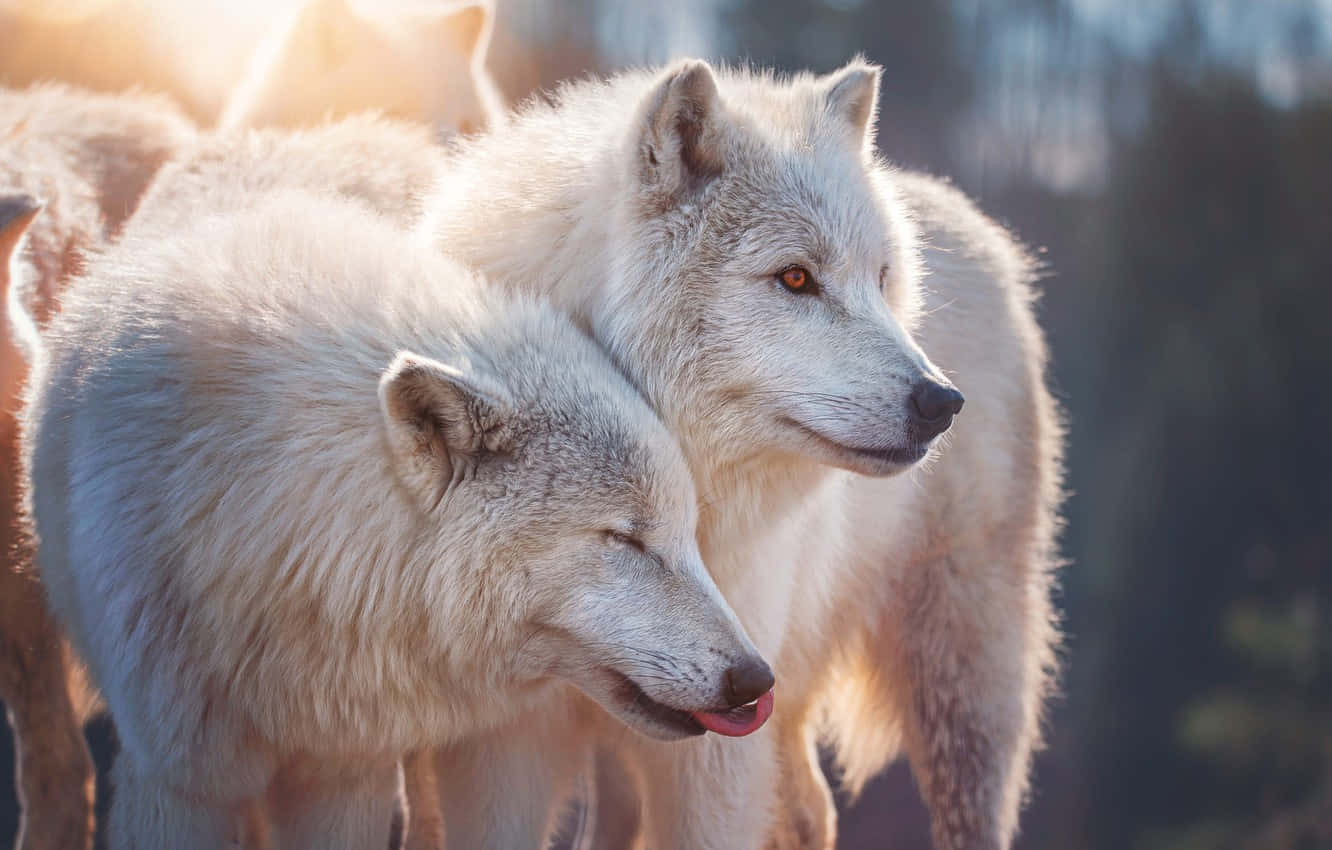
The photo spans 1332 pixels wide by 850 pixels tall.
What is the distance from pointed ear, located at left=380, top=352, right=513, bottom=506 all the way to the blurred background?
37.9ft

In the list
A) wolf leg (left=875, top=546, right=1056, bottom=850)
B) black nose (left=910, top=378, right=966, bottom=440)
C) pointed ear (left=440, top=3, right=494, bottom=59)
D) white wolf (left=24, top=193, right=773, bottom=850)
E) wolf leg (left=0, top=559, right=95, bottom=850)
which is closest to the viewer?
white wolf (left=24, top=193, right=773, bottom=850)

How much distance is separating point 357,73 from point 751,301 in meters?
2.78

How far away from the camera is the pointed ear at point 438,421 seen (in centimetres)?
236

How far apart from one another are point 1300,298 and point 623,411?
59.3ft

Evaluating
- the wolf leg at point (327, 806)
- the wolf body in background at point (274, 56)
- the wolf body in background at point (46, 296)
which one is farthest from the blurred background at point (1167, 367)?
the wolf leg at point (327, 806)

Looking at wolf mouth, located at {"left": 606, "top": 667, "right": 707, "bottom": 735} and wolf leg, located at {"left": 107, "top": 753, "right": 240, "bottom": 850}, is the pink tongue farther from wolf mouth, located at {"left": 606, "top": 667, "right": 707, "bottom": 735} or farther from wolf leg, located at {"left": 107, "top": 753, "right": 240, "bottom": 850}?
wolf leg, located at {"left": 107, "top": 753, "right": 240, "bottom": 850}

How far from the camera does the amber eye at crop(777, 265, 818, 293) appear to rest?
9.22 ft

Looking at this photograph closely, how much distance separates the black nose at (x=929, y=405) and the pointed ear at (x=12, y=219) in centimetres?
242

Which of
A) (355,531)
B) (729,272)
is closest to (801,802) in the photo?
(729,272)

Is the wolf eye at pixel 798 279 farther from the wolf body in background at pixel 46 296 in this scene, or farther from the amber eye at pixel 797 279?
the wolf body in background at pixel 46 296

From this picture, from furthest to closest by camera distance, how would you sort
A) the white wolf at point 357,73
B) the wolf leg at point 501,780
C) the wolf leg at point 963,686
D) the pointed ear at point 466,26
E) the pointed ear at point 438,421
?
the pointed ear at point 466,26 → the white wolf at point 357,73 → the wolf leg at point 963,686 → the wolf leg at point 501,780 → the pointed ear at point 438,421

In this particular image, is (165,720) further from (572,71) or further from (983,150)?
(983,150)

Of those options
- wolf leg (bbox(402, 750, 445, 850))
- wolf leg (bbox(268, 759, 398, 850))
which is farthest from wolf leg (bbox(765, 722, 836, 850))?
wolf leg (bbox(268, 759, 398, 850))

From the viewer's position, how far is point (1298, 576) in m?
17.4
